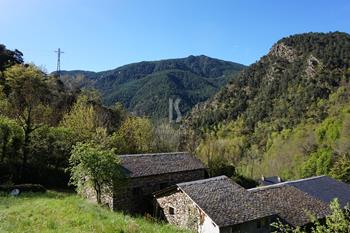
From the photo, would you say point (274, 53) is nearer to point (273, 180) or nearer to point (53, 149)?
point (273, 180)

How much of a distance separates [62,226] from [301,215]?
738 inches

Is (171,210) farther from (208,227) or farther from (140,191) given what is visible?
(208,227)

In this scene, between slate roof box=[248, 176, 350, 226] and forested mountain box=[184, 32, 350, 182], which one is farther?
forested mountain box=[184, 32, 350, 182]

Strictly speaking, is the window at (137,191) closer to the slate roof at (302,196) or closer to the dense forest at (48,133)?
the dense forest at (48,133)

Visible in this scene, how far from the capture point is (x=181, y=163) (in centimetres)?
3073

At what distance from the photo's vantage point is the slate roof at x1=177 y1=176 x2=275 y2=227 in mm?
Answer: 21328

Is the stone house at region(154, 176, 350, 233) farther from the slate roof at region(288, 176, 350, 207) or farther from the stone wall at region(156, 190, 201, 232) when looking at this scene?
the slate roof at region(288, 176, 350, 207)

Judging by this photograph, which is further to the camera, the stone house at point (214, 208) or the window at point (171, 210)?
the window at point (171, 210)

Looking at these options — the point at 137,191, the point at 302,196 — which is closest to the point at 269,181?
the point at 302,196

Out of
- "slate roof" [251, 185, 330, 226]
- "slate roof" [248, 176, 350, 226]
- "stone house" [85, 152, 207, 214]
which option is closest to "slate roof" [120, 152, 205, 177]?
"stone house" [85, 152, 207, 214]

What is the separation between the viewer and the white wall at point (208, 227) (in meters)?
20.8

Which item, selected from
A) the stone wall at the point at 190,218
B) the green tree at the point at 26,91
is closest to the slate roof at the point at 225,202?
the stone wall at the point at 190,218

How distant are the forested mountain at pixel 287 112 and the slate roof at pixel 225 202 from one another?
25.4 m

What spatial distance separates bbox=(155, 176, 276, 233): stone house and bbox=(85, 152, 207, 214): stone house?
158cm
